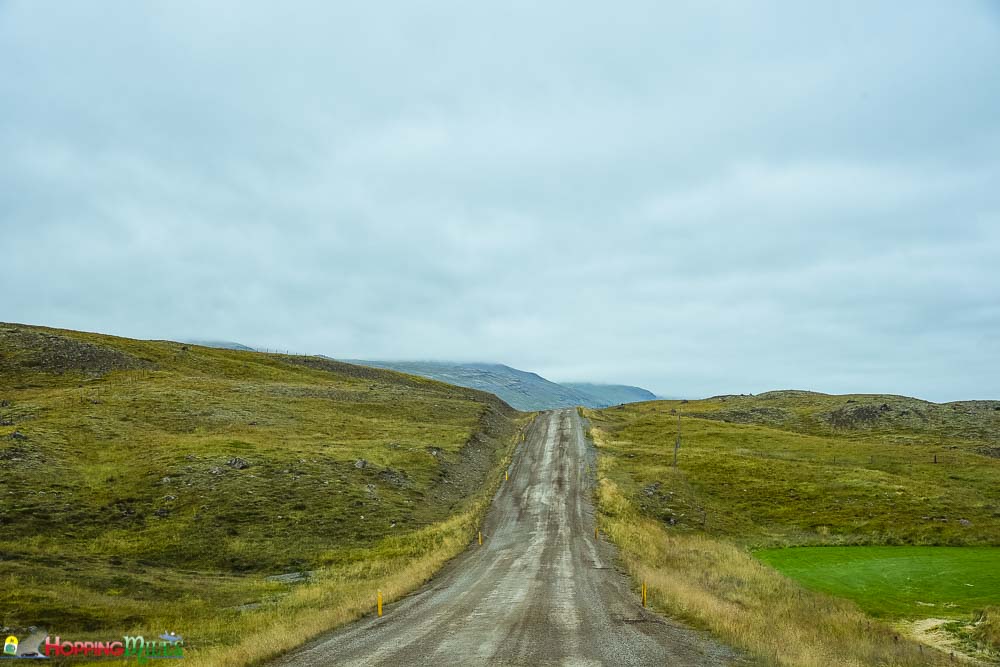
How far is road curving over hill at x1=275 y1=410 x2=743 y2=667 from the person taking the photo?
15.1 m

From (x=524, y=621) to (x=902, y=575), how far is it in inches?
908

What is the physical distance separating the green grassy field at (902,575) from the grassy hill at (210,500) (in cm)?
2058

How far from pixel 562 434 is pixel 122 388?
55.2 m

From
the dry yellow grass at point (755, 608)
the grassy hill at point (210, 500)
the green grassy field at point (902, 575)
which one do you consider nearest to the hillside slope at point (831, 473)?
the green grassy field at point (902, 575)

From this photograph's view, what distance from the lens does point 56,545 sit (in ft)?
90.4

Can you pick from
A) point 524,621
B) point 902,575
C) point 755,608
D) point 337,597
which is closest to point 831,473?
point 902,575

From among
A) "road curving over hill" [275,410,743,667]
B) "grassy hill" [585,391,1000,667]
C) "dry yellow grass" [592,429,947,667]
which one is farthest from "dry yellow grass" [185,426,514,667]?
"grassy hill" [585,391,1000,667]

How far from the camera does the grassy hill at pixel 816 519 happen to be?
19.8 metres

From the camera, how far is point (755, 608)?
70.9 feet

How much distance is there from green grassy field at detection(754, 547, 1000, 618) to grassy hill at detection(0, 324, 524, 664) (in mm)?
20583

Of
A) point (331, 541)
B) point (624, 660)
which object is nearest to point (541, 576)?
point (624, 660)

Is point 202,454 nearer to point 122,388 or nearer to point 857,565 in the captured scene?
point 122,388

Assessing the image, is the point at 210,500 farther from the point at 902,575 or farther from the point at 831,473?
the point at 831,473

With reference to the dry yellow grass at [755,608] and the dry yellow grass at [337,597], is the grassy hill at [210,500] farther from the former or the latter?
the dry yellow grass at [755,608]
